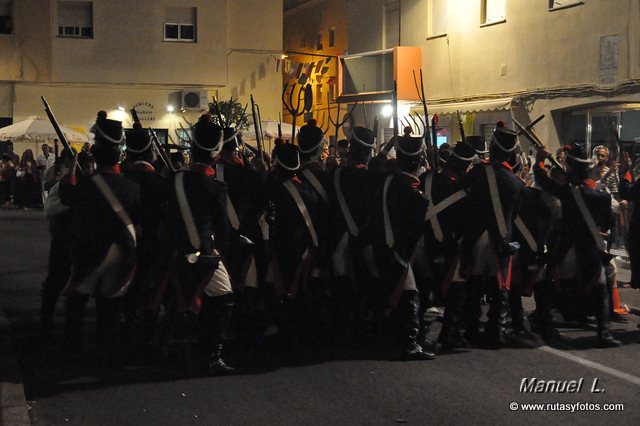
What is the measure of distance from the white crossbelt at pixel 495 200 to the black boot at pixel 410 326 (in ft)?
3.23

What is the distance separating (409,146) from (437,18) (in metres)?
20.7

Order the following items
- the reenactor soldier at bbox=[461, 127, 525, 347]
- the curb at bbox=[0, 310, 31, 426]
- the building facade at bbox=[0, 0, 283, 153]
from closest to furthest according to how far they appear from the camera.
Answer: the curb at bbox=[0, 310, 31, 426], the reenactor soldier at bbox=[461, 127, 525, 347], the building facade at bbox=[0, 0, 283, 153]

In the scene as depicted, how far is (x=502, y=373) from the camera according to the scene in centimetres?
795

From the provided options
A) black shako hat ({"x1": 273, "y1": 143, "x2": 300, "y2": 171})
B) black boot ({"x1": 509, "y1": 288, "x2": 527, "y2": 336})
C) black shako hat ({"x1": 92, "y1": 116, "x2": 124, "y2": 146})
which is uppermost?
black shako hat ({"x1": 92, "y1": 116, "x2": 124, "y2": 146})

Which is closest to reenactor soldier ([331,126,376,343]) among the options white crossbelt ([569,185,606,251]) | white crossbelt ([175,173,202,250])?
white crossbelt ([175,173,202,250])

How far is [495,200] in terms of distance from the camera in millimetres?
8789

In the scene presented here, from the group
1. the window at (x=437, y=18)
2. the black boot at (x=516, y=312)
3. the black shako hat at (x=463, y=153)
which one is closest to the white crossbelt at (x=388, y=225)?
the black shako hat at (x=463, y=153)

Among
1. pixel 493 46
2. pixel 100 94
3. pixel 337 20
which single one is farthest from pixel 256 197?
pixel 337 20

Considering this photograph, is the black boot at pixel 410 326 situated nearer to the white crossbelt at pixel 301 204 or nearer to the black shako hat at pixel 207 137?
the white crossbelt at pixel 301 204

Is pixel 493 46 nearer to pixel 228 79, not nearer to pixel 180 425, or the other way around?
pixel 228 79

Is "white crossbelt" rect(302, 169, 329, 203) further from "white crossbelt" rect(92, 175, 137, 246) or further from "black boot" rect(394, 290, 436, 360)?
"white crossbelt" rect(92, 175, 137, 246)

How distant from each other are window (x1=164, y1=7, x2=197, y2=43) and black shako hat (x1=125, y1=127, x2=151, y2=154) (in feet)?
96.2

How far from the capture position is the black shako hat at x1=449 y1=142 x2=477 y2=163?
956 centimetres

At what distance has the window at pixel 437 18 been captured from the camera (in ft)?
92.7
